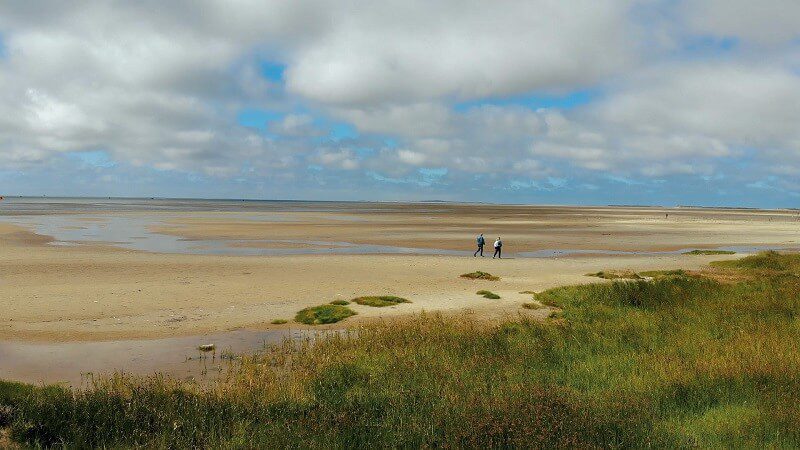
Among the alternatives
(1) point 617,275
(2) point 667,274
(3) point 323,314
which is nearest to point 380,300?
(3) point 323,314

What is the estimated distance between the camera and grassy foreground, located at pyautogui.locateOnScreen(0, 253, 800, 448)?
22.7ft

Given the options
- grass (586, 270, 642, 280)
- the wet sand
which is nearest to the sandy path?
the wet sand

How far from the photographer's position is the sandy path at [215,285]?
16.8 meters

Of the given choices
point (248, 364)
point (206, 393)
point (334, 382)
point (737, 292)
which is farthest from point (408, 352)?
point (737, 292)

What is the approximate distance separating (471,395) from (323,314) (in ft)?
32.9

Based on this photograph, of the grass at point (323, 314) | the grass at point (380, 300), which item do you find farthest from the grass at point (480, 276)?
the grass at point (323, 314)

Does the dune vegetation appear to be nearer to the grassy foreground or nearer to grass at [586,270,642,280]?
the grassy foreground

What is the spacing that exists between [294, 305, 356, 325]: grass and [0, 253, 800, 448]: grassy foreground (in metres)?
3.61

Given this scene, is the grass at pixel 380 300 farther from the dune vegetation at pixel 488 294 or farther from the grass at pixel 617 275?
the grass at pixel 617 275

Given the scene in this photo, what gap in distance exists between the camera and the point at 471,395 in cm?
842

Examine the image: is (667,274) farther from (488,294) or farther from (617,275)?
(488,294)

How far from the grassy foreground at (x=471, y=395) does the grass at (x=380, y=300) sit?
20.0 ft

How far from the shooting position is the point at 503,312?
1805 centimetres

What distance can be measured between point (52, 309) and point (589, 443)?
18916mm
